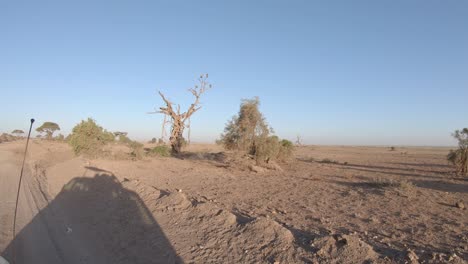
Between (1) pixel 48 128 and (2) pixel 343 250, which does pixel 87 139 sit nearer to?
(2) pixel 343 250

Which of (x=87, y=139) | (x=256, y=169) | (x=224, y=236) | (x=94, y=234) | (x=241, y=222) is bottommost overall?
(x=94, y=234)

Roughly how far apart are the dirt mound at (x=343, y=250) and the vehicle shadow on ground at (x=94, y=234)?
2424mm

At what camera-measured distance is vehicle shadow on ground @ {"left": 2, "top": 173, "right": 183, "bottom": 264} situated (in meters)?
6.61

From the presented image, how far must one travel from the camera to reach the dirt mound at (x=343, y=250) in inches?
218

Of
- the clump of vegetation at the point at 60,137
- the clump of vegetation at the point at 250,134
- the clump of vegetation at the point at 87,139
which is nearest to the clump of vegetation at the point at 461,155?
the clump of vegetation at the point at 250,134

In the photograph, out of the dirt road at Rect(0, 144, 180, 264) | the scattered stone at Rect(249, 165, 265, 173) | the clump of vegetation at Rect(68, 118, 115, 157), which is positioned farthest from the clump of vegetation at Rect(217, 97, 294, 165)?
the dirt road at Rect(0, 144, 180, 264)

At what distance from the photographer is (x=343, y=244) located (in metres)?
5.93

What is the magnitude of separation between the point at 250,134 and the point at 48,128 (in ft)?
192

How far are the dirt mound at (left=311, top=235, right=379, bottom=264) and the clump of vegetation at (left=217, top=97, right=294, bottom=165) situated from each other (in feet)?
53.2

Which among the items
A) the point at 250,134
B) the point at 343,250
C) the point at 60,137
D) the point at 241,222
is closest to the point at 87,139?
the point at 250,134

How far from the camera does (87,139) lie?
926 inches

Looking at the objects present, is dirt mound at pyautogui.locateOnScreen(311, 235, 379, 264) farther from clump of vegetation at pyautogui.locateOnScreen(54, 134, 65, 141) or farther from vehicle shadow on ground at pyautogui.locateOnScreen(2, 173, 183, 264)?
clump of vegetation at pyautogui.locateOnScreen(54, 134, 65, 141)

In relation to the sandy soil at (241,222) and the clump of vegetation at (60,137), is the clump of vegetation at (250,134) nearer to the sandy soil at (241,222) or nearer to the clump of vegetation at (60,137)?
the sandy soil at (241,222)

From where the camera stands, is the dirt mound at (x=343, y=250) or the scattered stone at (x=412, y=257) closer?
the scattered stone at (x=412, y=257)
